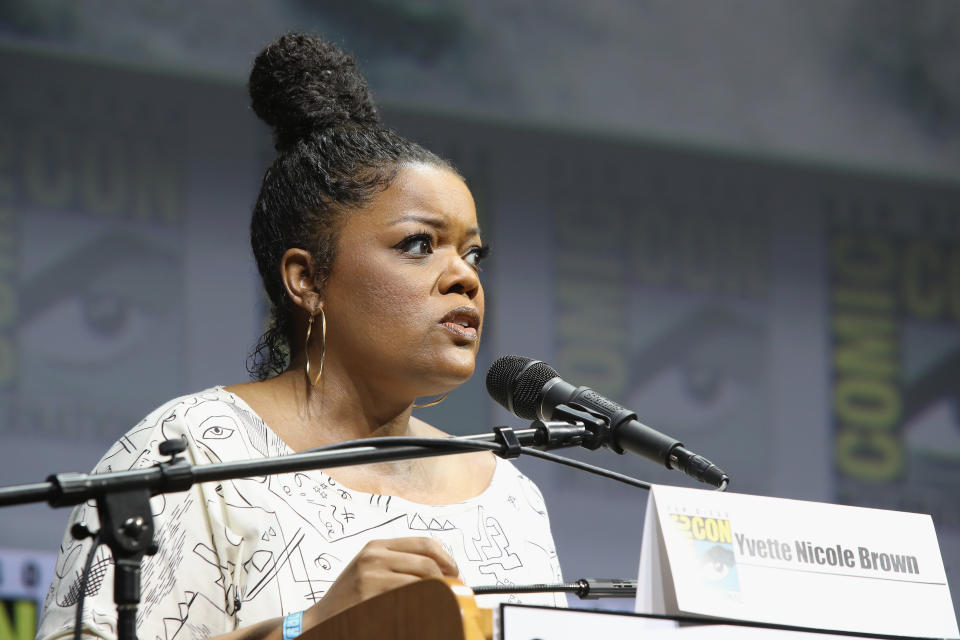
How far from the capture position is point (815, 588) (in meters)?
1.26

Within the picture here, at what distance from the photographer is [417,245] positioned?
2.02m

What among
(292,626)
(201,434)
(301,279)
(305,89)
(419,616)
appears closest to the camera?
(419,616)

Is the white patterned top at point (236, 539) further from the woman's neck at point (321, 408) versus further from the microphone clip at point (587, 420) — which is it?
the microphone clip at point (587, 420)

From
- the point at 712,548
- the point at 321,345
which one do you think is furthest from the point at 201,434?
the point at 712,548

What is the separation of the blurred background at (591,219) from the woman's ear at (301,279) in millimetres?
1610

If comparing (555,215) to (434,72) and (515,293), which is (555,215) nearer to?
(515,293)

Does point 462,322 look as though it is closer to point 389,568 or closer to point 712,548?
point 389,568

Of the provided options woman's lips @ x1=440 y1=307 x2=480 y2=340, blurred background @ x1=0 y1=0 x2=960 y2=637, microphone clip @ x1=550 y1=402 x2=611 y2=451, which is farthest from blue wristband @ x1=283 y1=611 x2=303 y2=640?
blurred background @ x1=0 y1=0 x2=960 y2=637

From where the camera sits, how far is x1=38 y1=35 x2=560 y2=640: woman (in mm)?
1708

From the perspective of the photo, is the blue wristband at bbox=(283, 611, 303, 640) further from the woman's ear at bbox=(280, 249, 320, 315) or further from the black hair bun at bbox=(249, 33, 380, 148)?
the black hair bun at bbox=(249, 33, 380, 148)

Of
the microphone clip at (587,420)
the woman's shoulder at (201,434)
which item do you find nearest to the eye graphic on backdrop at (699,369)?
the woman's shoulder at (201,434)

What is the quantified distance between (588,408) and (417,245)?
55 centimetres

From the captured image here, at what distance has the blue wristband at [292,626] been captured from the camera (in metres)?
1.42

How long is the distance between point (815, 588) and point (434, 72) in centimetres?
312
